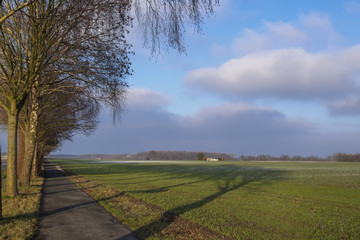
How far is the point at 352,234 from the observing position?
8234 millimetres

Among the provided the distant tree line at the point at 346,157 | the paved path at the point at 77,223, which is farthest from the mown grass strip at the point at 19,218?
the distant tree line at the point at 346,157

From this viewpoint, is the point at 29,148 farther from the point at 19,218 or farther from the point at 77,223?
the point at 77,223

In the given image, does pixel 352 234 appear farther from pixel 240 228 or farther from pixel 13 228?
pixel 13 228

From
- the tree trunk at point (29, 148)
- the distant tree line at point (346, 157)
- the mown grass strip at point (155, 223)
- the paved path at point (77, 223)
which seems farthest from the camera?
the distant tree line at point (346, 157)

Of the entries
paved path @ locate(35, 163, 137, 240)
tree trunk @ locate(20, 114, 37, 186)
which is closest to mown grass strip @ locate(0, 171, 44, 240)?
paved path @ locate(35, 163, 137, 240)

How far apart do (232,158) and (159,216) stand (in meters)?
139

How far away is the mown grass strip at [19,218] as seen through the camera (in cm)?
677

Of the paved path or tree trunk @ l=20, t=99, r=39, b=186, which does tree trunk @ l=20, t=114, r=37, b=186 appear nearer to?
tree trunk @ l=20, t=99, r=39, b=186

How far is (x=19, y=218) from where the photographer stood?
8.37m

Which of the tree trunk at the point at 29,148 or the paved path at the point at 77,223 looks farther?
the tree trunk at the point at 29,148

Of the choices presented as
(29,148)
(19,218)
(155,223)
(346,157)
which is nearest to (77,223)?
(19,218)

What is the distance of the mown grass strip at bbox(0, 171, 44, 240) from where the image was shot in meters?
6.77

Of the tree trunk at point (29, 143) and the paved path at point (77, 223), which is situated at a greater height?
the tree trunk at point (29, 143)

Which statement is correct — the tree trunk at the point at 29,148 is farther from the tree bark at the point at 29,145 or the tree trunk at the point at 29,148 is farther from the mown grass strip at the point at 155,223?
the mown grass strip at the point at 155,223
